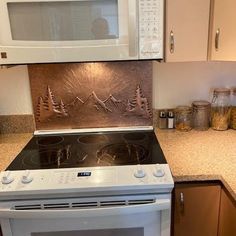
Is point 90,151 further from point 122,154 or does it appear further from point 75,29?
point 75,29

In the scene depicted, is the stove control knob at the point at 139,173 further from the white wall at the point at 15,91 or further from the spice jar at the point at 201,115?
the white wall at the point at 15,91

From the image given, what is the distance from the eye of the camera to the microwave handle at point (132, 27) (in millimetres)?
1191

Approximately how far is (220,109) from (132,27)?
853 millimetres

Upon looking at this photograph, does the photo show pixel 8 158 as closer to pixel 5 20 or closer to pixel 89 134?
→ pixel 89 134

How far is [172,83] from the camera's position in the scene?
175 cm

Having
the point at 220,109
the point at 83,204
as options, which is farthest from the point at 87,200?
the point at 220,109

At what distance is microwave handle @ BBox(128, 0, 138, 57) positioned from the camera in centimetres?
119

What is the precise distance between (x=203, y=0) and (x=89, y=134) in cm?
96

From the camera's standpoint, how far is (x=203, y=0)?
1311 mm

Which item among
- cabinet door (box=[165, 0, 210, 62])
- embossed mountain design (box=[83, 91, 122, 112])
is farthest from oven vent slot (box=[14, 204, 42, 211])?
cabinet door (box=[165, 0, 210, 62])

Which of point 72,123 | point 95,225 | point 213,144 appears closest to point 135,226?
point 95,225

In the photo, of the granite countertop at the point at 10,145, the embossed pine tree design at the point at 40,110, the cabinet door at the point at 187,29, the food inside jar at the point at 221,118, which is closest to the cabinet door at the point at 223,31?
the cabinet door at the point at 187,29

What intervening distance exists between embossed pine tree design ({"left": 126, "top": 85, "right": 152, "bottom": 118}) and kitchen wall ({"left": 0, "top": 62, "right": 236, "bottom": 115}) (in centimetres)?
7

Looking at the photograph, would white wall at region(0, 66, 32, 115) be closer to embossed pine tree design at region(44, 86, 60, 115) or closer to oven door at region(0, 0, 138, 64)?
embossed pine tree design at region(44, 86, 60, 115)
